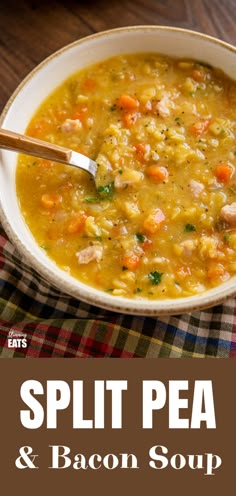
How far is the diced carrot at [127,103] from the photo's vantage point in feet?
14.4

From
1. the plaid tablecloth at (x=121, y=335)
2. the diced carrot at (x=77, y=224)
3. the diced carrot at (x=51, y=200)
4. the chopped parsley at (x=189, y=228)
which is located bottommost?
the plaid tablecloth at (x=121, y=335)

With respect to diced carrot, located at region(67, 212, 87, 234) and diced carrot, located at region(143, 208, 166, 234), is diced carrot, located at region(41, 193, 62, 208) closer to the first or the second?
diced carrot, located at region(67, 212, 87, 234)

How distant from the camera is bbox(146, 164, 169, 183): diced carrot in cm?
412

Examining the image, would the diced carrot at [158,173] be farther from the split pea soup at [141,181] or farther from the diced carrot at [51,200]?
the diced carrot at [51,200]

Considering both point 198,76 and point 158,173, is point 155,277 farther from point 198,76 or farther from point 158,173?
point 198,76

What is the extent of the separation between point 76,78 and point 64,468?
95.5 inches

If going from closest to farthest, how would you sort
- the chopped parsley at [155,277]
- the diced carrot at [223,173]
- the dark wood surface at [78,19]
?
the chopped parsley at [155,277] < the diced carrot at [223,173] < the dark wood surface at [78,19]

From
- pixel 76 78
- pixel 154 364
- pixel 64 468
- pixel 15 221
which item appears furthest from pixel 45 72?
pixel 64 468

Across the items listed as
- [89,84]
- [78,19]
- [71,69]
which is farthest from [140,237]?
[78,19]

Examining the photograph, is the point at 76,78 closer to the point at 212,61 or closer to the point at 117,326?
the point at 212,61

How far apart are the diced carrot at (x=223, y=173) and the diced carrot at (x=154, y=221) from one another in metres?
0.42

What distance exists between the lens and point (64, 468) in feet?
13.0

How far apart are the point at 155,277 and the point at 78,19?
2153 millimetres

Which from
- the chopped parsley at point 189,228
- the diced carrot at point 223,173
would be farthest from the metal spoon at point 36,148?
the diced carrot at point 223,173
